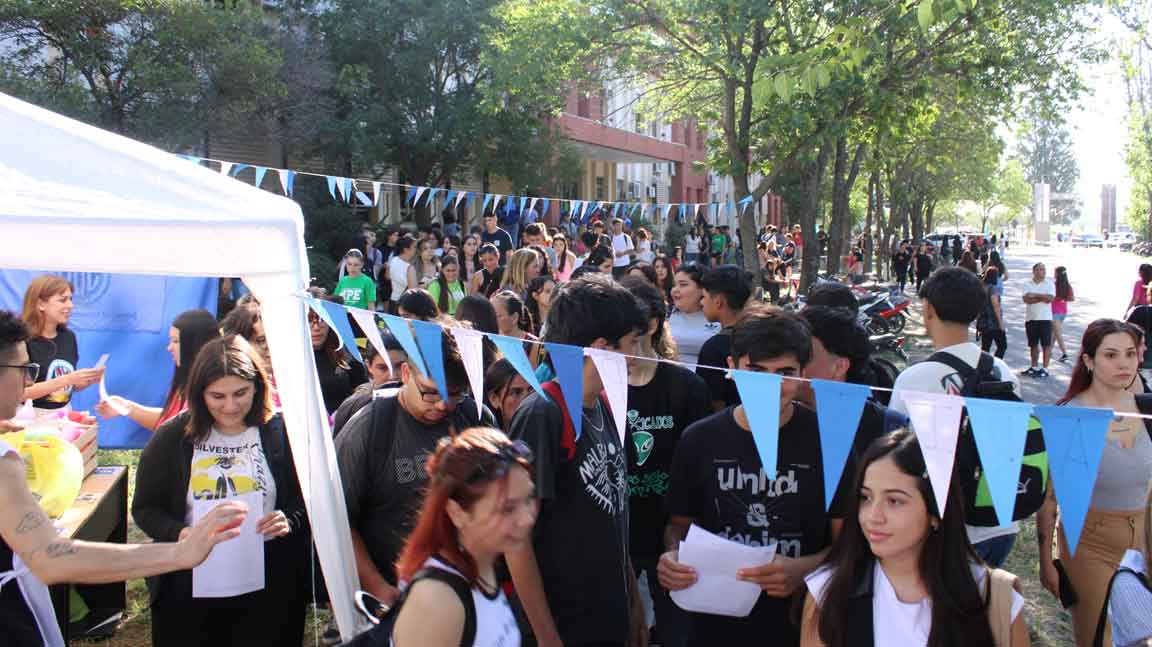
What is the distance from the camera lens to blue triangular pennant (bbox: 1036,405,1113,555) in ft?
8.14

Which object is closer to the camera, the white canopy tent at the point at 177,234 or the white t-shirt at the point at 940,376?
the white canopy tent at the point at 177,234

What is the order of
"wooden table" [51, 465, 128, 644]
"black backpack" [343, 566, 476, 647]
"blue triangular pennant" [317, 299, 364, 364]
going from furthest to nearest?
1. "wooden table" [51, 465, 128, 644]
2. "blue triangular pennant" [317, 299, 364, 364]
3. "black backpack" [343, 566, 476, 647]

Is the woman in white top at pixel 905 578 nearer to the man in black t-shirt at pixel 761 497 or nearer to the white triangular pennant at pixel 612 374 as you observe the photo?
the man in black t-shirt at pixel 761 497

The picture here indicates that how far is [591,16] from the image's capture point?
15602 millimetres

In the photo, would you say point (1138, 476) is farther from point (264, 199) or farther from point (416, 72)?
point (416, 72)

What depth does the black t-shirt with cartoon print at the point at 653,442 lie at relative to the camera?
3.76m

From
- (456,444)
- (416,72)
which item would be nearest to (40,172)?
(456,444)

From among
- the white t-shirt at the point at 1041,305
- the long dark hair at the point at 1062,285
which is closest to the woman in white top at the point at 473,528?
the white t-shirt at the point at 1041,305

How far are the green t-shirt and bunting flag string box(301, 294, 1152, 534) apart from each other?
6.40 m

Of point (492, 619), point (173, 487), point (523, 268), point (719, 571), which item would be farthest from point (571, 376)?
point (523, 268)

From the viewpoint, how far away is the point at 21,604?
2828 millimetres

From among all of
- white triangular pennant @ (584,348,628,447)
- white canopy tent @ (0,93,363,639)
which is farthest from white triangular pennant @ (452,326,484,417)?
white canopy tent @ (0,93,363,639)

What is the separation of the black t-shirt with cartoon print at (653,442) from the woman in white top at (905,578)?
111 centimetres

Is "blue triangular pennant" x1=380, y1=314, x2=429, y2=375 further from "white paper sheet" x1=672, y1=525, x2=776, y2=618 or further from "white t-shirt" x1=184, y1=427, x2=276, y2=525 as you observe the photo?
"white paper sheet" x1=672, y1=525, x2=776, y2=618
